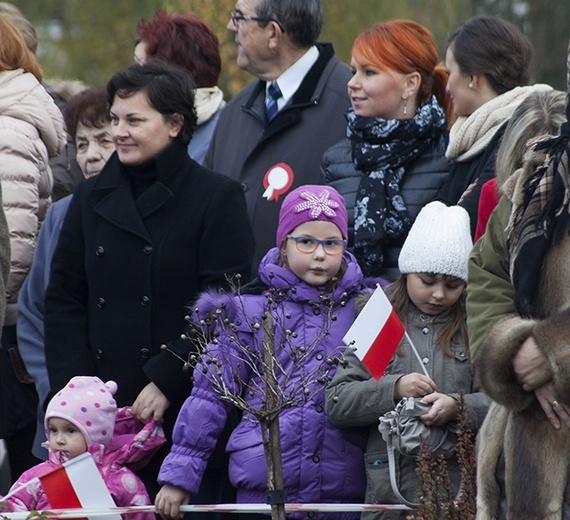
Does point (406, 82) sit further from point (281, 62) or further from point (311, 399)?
point (311, 399)

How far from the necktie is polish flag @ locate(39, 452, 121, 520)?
2.30 m

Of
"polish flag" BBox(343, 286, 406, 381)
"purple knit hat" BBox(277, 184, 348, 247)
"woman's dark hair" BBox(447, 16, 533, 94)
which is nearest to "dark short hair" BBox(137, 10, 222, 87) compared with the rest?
"woman's dark hair" BBox(447, 16, 533, 94)

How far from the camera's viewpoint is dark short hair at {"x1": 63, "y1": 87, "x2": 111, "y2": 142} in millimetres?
7312

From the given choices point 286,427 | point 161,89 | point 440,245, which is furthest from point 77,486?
point 161,89

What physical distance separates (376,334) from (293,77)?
225 cm

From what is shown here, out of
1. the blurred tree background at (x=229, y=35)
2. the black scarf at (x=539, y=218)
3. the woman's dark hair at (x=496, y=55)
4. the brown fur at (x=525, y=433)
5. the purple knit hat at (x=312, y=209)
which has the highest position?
the woman's dark hair at (x=496, y=55)

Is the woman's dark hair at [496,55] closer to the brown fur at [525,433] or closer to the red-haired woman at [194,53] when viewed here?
the red-haired woman at [194,53]

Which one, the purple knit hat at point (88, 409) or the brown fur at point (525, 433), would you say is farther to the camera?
the purple knit hat at point (88, 409)

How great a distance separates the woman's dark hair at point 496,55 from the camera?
607cm

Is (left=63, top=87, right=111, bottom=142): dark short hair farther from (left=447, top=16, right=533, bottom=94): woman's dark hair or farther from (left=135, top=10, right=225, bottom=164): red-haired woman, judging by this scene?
(left=447, top=16, right=533, bottom=94): woman's dark hair

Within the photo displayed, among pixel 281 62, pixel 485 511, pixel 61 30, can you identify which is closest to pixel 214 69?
pixel 281 62

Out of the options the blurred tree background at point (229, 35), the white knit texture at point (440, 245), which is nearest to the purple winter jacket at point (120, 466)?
the white knit texture at point (440, 245)

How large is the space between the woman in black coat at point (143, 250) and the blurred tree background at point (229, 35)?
12.1m

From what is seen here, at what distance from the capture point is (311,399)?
5.45m
